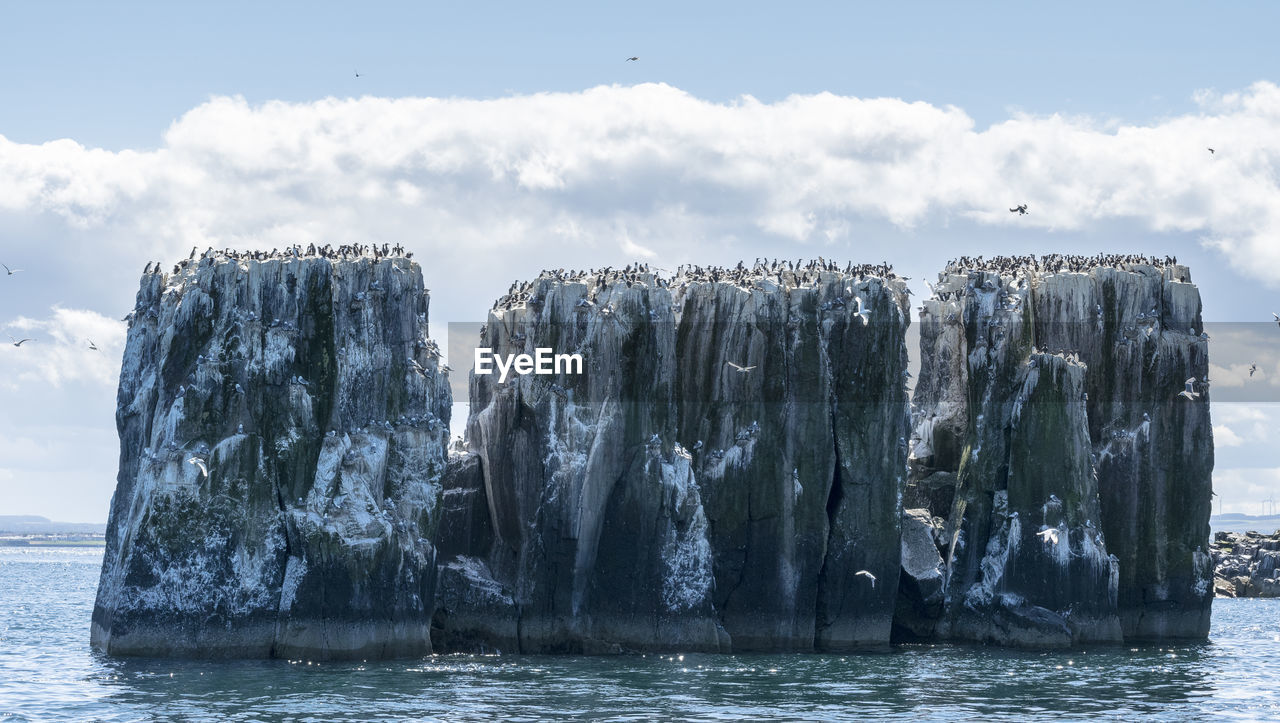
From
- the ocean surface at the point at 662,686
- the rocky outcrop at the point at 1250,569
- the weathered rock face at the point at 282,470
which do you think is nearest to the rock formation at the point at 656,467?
the weathered rock face at the point at 282,470

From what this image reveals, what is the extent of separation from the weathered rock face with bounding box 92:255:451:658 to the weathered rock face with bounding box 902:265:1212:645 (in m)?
23.0

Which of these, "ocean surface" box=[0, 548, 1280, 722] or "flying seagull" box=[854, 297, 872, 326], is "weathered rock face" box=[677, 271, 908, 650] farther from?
"ocean surface" box=[0, 548, 1280, 722]

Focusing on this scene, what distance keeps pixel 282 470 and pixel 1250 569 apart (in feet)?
271

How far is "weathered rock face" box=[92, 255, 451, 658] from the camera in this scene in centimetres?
5716

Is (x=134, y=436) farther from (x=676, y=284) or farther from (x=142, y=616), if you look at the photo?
(x=676, y=284)

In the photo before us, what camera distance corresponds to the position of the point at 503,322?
67812 mm

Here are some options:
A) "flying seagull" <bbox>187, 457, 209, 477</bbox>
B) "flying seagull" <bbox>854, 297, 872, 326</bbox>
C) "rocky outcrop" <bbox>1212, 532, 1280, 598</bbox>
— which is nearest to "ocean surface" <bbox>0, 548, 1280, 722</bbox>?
"flying seagull" <bbox>187, 457, 209, 477</bbox>

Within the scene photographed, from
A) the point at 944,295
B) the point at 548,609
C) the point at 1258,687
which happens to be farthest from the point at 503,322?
the point at 1258,687

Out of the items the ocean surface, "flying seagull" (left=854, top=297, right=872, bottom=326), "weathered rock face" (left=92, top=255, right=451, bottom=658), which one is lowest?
the ocean surface

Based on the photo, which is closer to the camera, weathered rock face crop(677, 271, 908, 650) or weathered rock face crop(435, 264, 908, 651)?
weathered rock face crop(435, 264, 908, 651)

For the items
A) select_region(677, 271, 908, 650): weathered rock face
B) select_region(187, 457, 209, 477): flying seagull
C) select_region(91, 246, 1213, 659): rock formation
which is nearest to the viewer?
select_region(187, 457, 209, 477): flying seagull

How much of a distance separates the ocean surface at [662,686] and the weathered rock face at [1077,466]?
8.54 ft

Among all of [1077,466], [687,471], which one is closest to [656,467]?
[687,471]

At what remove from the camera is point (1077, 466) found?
6906cm
